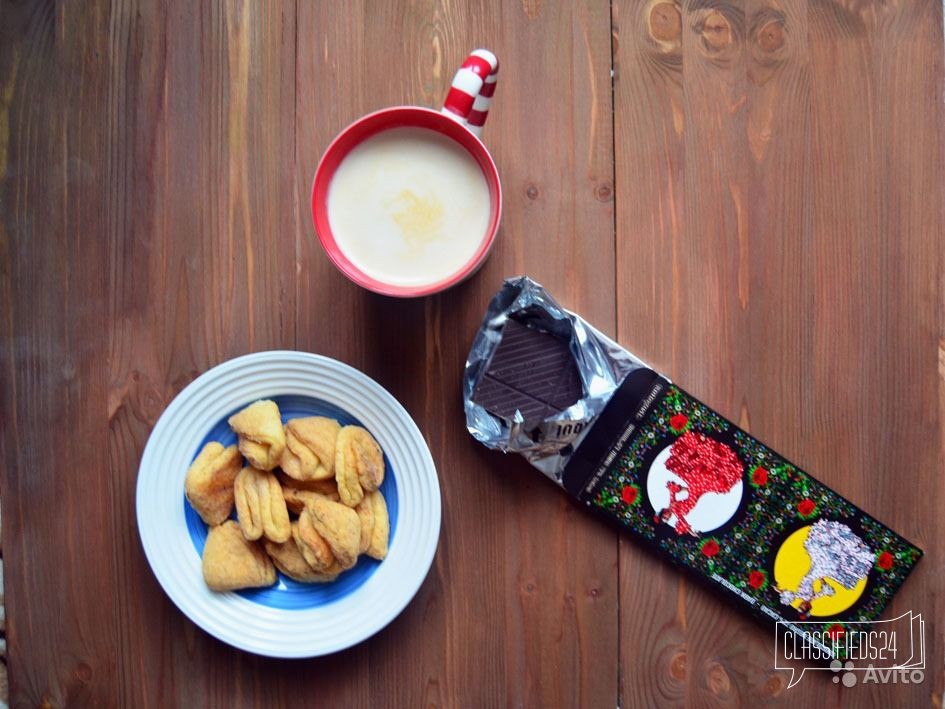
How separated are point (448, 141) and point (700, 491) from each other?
46 cm

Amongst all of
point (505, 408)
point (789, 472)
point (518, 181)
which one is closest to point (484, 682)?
point (505, 408)

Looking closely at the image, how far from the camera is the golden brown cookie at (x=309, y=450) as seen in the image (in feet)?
2.38

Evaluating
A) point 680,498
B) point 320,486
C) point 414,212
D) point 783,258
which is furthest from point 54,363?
point 783,258

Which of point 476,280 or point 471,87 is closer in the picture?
point 471,87

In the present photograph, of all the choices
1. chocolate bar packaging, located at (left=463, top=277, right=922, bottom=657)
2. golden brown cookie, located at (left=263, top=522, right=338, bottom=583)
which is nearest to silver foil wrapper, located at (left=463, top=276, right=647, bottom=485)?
chocolate bar packaging, located at (left=463, top=277, right=922, bottom=657)

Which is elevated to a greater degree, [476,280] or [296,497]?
[476,280]

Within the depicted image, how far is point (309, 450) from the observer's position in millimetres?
729

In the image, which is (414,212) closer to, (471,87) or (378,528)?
(471,87)

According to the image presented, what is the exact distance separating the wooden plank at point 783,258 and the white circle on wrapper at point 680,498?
0.07m

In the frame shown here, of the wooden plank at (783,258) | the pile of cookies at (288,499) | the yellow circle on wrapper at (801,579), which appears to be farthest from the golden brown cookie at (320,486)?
the yellow circle on wrapper at (801,579)

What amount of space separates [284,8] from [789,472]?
760mm

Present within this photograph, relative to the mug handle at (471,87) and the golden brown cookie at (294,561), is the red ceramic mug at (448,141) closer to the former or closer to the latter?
the mug handle at (471,87)

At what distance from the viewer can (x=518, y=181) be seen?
80cm

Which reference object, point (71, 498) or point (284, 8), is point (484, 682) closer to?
point (71, 498)
